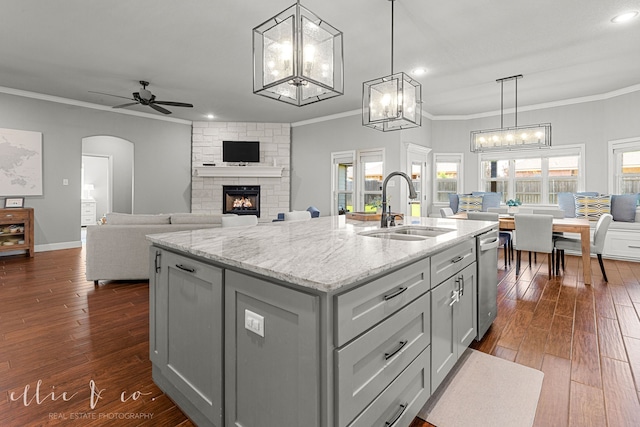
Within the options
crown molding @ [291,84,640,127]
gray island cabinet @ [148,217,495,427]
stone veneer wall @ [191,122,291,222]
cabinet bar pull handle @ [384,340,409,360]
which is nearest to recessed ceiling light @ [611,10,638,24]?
crown molding @ [291,84,640,127]

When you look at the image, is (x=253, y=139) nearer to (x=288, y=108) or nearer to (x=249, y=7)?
(x=288, y=108)

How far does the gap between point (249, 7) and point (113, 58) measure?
2.30 metres

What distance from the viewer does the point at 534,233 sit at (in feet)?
13.1

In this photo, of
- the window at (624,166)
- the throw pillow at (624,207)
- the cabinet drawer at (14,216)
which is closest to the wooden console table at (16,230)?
the cabinet drawer at (14,216)

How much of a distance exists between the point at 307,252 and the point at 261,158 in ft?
21.5

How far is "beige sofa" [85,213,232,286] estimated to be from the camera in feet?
11.9

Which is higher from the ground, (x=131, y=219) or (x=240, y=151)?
(x=240, y=151)

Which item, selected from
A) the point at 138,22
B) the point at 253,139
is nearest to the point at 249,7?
the point at 138,22

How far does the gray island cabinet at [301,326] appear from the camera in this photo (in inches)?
39.3

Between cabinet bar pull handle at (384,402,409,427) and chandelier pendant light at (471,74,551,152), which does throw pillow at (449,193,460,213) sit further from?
cabinet bar pull handle at (384,402,409,427)

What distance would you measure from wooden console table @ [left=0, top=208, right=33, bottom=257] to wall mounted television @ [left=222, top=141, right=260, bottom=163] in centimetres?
365

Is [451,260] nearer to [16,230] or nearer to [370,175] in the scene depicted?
[370,175]

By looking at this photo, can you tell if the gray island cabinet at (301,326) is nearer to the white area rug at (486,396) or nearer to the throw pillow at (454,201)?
the white area rug at (486,396)

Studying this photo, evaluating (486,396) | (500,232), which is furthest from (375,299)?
(500,232)
